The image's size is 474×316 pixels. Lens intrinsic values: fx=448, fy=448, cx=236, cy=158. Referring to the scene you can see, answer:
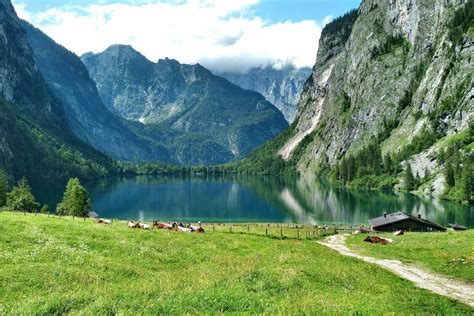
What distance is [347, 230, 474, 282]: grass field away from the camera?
40.6 metres

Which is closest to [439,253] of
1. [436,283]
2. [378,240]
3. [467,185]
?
[436,283]

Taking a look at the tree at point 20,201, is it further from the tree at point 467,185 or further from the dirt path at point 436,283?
the tree at point 467,185

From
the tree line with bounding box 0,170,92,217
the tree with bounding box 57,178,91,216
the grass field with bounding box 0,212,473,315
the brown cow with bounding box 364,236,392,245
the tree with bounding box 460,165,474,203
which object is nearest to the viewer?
the grass field with bounding box 0,212,473,315

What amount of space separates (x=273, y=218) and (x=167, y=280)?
136m

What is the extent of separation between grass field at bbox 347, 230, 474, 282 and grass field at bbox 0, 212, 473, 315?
793 centimetres

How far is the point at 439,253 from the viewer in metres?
50.2

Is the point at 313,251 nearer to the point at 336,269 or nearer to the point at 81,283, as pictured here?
the point at 336,269

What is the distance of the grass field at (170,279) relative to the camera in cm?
1947

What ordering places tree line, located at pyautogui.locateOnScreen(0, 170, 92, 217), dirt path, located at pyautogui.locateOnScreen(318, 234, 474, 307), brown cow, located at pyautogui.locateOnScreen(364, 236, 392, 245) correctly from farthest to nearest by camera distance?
tree line, located at pyautogui.locateOnScreen(0, 170, 92, 217) → brown cow, located at pyautogui.locateOnScreen(364, 236, 392, 245) → dirt path, located at pyautogui.locateOnScreen(318, 234, 474, 307)

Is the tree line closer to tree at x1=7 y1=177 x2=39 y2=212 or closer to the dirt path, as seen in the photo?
tree at x1=7 y1=177 x2=39 y2=212

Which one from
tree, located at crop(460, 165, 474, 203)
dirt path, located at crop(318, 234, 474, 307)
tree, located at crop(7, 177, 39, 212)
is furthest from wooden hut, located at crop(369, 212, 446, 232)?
tree, located at crop(7, 177, 39, 212)

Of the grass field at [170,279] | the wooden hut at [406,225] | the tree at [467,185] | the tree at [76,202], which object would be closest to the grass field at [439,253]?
the grass field at [170,279]

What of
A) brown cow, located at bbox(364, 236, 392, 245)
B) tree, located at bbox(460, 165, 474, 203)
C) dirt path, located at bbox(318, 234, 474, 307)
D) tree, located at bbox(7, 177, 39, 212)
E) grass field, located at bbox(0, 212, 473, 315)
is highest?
tree, located at bbox(460, 165, 474, 203)

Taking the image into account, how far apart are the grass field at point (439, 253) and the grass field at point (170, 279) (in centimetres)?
793
